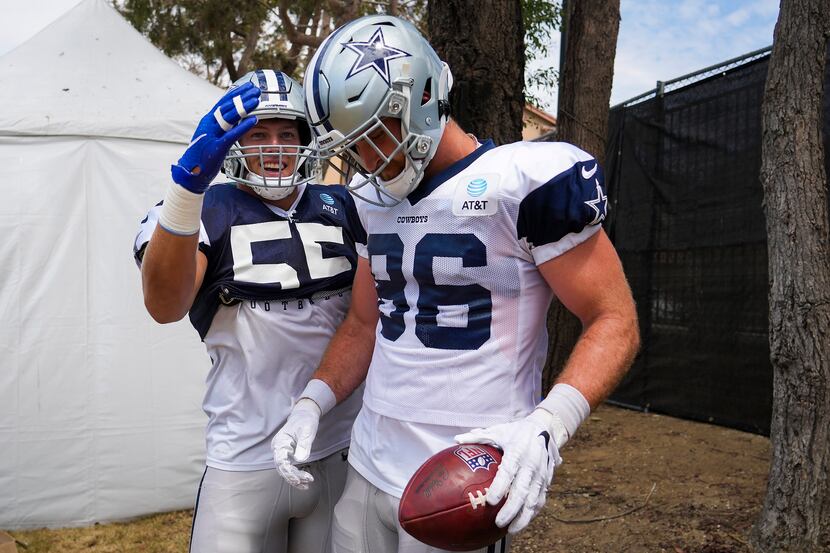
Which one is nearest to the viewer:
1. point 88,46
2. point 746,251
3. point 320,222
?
point 320,222

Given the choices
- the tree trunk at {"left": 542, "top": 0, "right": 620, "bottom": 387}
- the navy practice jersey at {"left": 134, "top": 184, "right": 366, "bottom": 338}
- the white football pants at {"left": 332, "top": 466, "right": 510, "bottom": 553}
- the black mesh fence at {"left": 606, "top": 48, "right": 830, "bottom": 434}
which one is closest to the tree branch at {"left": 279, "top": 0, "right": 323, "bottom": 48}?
the black mesh fence at {"left": 606, "top": 48, "right": 830, "bottom": 434}

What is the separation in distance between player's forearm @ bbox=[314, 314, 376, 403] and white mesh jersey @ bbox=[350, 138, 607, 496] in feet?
1.09

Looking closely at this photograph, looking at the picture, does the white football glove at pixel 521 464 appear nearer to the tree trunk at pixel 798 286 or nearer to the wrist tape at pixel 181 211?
the wrist tape at pixel 181 211

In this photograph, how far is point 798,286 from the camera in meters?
3.22

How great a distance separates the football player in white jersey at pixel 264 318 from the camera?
7.11 ft

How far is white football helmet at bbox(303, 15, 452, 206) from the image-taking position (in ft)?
5.68

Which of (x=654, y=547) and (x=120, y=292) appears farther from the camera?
(x=120, y=292)

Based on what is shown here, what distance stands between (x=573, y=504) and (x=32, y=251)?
3.43 metres

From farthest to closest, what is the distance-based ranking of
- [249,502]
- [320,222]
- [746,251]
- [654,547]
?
[746,251] → [654,547] → [320,222] → [249,502]

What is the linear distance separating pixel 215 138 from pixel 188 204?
0.57 feet

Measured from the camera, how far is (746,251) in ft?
17.8

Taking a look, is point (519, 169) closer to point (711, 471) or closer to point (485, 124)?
point (485, 124)

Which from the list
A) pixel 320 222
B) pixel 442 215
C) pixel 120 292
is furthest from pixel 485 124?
pixel 120 292

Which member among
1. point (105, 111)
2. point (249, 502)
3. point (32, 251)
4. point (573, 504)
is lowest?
point (573, 504)
